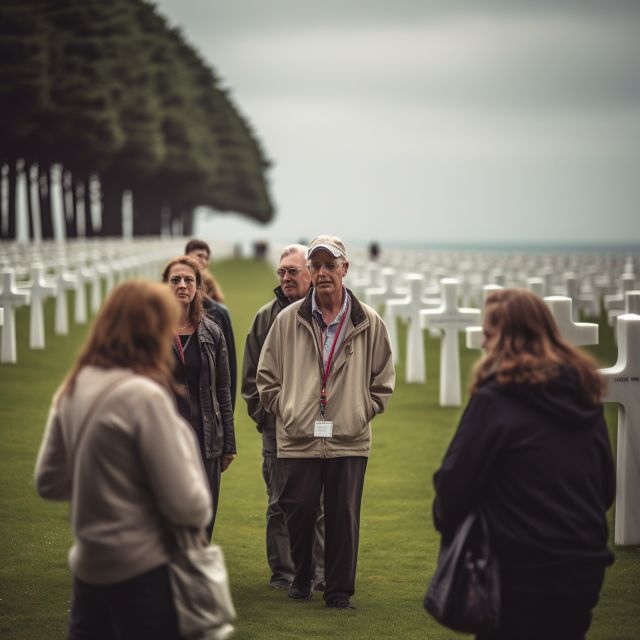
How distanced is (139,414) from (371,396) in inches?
109

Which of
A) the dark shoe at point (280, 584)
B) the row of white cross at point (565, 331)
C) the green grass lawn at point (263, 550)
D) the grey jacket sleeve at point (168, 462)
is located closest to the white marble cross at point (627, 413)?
the row of white cross at point (565, 331)

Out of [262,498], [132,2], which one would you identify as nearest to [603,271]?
[262,498]

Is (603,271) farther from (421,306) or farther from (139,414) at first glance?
(139,414)

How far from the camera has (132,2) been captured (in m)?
88.1

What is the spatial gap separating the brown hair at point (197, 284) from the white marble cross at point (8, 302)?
37.2ft

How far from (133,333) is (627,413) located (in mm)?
4311

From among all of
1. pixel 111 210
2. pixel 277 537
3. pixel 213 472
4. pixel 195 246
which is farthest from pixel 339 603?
pixel 111 210

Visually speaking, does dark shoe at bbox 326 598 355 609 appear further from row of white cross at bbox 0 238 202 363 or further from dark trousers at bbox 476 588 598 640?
row of white cross at bbox 0 238 202 363

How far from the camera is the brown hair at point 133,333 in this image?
392 centimetres

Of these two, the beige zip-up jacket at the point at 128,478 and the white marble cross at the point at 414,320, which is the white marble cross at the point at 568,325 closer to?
the beige zip-up jacket at the point at 128,478

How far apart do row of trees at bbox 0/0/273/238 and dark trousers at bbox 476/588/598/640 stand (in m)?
54.2

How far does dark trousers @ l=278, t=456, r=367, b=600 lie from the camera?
6320 mm

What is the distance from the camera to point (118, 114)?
7088cm

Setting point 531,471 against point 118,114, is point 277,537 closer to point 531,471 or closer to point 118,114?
point 531,471
